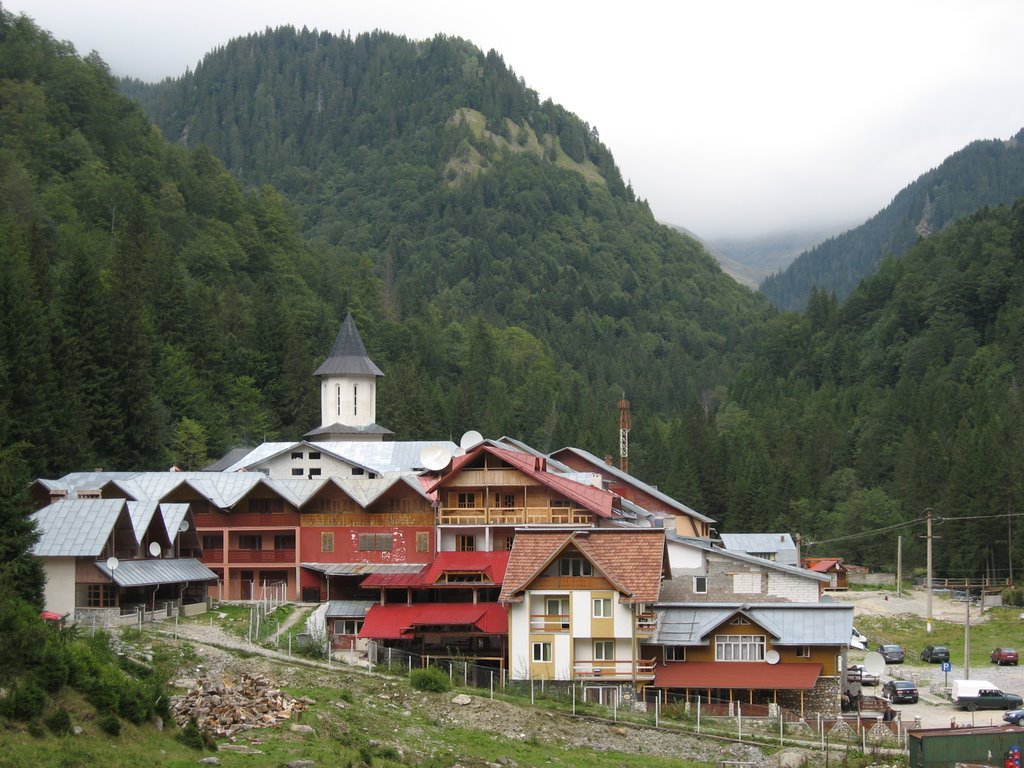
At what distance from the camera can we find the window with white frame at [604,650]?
59781mm

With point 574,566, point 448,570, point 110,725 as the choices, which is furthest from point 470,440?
point 110,725

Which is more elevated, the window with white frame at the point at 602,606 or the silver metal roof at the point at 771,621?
the window with white frame at the point at 602,606

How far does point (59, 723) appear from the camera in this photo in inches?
1264

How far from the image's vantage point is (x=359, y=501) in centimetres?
6969

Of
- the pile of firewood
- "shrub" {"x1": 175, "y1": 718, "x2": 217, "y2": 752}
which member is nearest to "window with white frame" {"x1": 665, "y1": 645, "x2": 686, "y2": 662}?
the pile of firewood

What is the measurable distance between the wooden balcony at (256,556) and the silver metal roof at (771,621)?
1946 centimetres

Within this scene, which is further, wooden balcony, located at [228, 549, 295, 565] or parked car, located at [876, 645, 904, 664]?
parked car, located at [876, 645, 904, 664]

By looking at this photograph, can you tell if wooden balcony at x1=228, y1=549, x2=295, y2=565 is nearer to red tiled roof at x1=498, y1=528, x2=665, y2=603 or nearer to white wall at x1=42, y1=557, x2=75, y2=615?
white wall at x1=42, y1=557, x2=75, y2=615

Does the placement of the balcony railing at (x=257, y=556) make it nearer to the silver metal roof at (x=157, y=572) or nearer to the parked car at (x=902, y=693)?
the silver metal roof at (x=157, y=572)

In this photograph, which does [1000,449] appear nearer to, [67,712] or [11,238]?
[11,238]

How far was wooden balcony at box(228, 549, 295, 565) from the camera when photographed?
70.2 m

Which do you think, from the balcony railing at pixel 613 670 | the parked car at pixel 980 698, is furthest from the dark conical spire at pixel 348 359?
the parked car at pixel 980 698

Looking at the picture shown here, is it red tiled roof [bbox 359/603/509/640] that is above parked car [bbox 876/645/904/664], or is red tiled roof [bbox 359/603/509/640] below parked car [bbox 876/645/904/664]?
above

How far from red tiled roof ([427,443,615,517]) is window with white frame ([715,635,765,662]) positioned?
1035 centimetres
